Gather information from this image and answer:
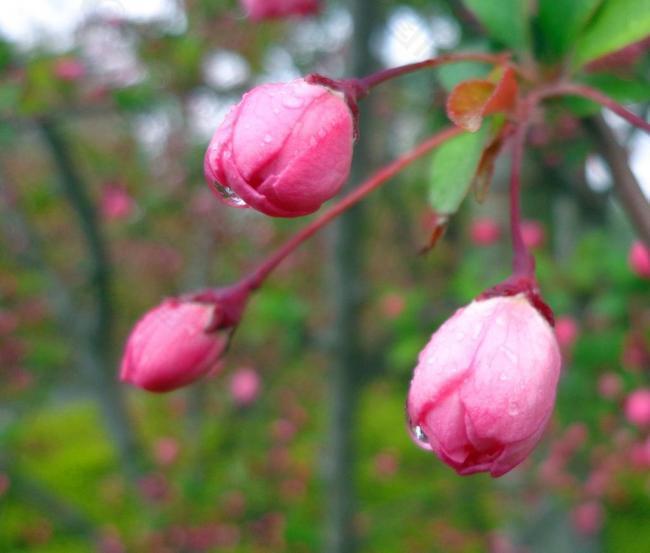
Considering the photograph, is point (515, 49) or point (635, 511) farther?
point (635, 511)

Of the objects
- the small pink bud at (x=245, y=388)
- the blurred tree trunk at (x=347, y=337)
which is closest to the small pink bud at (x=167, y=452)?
the small pink bud at (x=245, y=388)

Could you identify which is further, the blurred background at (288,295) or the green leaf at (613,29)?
the blurred background at (288,295)

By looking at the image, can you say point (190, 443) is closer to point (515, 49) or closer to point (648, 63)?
point (648, 63)

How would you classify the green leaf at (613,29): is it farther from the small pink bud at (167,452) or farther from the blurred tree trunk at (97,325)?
the small pink bud at (167,452)

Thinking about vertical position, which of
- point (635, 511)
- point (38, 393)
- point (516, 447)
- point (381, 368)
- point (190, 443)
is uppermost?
point (516, 447)

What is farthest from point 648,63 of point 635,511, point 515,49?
point 635,511

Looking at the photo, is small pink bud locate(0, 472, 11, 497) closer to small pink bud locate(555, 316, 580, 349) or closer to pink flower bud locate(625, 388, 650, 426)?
small pink bud locate(555, 316, 580, 349)
